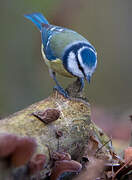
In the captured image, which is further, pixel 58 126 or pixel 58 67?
pixel 58 67

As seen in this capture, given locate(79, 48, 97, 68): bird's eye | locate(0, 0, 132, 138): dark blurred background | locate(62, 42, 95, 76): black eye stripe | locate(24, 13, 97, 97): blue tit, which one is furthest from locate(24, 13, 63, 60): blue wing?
locate(0, 0, 132, 138): dark blurred background

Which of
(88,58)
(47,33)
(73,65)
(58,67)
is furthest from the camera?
(47,33)

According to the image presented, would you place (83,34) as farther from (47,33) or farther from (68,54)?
(68,54)

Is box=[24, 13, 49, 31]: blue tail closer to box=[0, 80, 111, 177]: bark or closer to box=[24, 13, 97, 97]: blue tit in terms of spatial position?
box=[24, 13, 97, 97]: blue tit

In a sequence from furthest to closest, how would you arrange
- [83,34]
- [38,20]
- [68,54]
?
[83,34]
[38,20]
[68,54]

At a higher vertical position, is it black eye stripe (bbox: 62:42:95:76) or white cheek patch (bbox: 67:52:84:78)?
black eye stripe (bbox: 62:42:95:76)

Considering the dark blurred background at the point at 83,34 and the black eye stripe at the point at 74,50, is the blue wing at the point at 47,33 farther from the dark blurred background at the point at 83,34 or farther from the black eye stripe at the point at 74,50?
the dark blurred background at the point at 83,34

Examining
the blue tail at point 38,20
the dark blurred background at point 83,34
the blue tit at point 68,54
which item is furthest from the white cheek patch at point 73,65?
the dark blurred background at point 83,34

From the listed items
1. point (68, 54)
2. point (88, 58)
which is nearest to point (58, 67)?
point (68, 54)
